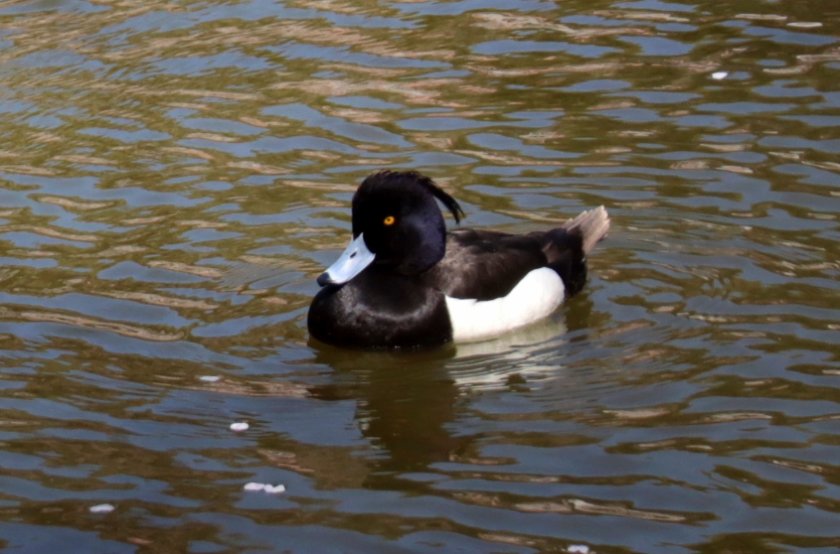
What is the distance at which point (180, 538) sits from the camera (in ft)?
19.8

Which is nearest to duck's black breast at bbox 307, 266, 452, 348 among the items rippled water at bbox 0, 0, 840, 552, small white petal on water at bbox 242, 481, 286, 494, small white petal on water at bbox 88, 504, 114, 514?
rippled water at bbox 0, 0, 840, 552

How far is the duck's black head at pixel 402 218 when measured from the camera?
820cm

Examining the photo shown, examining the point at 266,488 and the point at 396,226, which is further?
the point at 396,226

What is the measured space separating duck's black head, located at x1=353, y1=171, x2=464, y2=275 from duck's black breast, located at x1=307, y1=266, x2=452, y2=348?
23cm

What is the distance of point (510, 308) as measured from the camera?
27.5 feet

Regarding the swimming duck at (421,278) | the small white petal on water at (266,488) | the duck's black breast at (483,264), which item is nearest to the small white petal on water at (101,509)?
the small white petal on water at (266,488)

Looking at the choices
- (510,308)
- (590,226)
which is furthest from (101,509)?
(590,226)

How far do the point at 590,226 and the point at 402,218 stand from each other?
1.19 metres

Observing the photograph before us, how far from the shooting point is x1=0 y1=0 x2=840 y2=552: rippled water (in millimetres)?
6211

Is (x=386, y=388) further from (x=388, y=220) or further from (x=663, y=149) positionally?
(x=663, y=149)

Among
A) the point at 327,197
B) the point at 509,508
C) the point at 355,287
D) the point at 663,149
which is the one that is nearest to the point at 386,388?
the point at 355,287

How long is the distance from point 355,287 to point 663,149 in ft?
9.04

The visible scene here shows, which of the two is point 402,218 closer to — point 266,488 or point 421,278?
point 421,278

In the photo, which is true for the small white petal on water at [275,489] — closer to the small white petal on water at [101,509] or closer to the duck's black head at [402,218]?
the small white petal on water at [101,509]
